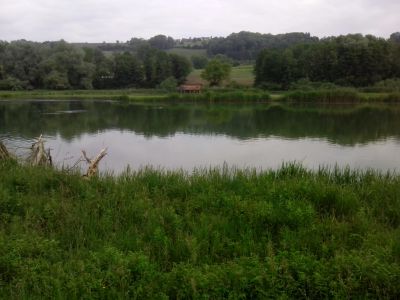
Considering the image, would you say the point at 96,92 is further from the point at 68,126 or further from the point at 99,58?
the point at 68,126

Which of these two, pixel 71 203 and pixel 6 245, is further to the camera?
pixel 71 203

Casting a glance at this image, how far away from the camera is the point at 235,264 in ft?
17.9

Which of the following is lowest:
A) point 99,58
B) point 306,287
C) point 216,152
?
point 216,152

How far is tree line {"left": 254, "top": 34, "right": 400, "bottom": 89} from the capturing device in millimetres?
81375

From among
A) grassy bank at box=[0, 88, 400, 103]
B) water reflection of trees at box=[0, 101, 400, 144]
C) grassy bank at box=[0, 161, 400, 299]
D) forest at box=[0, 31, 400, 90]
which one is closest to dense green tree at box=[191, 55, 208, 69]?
forest at box=[0, 31, 400, 90]

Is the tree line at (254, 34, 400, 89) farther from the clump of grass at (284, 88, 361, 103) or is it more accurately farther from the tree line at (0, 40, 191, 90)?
the tree line at (0, 40, 191, 90)

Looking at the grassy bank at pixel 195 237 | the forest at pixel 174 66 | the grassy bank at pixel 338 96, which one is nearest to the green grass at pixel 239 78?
the forest at pixel 174 66

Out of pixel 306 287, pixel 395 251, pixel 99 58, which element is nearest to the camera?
pixel 306 287

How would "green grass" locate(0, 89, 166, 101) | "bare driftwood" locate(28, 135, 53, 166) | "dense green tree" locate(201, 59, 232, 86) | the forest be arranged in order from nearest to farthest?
"bare driftwood" locate(28, 135, 53, 166) → "green grass" locate(0, 89, 166, 101) → the forest → "dense green tree" locate(201, 59, 232, 86)

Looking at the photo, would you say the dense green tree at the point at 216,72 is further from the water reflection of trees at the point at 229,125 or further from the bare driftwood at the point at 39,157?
the bare driftwood at the point at 39,157

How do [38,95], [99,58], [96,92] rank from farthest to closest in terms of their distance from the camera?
[99,58], [96,92], [38,95]

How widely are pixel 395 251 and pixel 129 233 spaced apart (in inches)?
147

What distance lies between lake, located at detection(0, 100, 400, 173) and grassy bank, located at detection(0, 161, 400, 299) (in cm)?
540

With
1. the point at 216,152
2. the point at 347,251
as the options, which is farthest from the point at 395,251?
the point at 216,152
